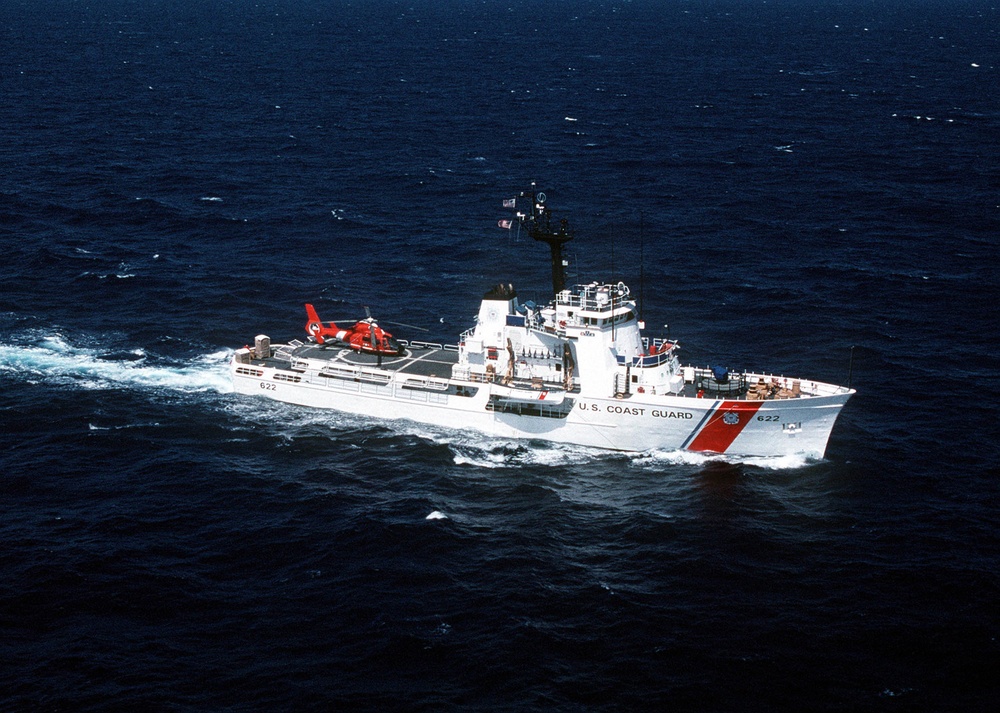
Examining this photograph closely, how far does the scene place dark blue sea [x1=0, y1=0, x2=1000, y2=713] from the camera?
2298 inches

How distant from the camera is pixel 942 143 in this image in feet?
573

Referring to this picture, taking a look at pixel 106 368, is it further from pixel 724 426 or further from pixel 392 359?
pixel 724 426

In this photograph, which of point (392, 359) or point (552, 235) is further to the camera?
point (392, 359)

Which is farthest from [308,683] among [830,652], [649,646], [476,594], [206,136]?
[206,136]

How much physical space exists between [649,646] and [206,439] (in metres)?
39.1

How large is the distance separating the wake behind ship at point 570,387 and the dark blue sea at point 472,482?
197cm

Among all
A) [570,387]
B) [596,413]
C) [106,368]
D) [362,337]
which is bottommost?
[596,413]

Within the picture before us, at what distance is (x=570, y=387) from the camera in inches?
3319

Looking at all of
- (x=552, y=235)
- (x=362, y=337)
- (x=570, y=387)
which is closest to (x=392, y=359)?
(x=362, y=337)

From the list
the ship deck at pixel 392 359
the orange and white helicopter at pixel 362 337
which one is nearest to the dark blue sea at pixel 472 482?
the ship deck at pixel 392 359

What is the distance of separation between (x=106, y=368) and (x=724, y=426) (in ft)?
165

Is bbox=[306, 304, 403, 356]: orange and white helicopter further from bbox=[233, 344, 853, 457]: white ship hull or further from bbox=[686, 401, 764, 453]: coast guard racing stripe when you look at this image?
bbox=[686, 401, 764, 453]: coast guard racing stripe

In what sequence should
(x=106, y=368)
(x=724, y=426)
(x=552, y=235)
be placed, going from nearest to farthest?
(x=724, y=426) < (x=552, y=235) < (x=106, y=368)

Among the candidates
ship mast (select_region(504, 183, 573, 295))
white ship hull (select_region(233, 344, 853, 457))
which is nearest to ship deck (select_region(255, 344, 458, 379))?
white ship hull (select_region(233, 344, 853, 457))
